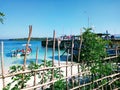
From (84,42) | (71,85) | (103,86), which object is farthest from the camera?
(103,86)

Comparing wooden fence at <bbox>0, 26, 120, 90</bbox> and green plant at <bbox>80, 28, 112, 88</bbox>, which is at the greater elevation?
green plant at <bbox>80, 28, 112, 88</bbox>

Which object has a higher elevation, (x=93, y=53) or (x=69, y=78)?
(x=93, y=53)

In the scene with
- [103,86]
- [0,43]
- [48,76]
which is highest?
[0,43]

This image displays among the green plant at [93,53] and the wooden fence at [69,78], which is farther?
the green plant at [93,53]

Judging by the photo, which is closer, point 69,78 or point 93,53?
point 69,78

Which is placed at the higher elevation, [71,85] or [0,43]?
[0,43]

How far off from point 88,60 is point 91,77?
0.49m

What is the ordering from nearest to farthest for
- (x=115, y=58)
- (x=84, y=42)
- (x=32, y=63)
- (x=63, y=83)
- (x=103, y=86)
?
(x=32, y=63) → (x=63, y=83) → (x=84, y=42) → (x=103, y=86) → (x=115, y=58)

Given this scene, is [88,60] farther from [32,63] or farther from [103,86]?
[32,63]

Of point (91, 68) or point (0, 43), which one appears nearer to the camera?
point (0, 43)

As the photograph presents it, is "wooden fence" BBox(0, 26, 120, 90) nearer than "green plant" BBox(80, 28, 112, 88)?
Yes

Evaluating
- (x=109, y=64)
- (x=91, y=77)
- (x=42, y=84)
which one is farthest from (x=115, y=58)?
(x=42, y=84)

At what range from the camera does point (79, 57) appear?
618 cm

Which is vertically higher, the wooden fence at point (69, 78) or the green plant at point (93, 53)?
the green plant at point (93, 53)
